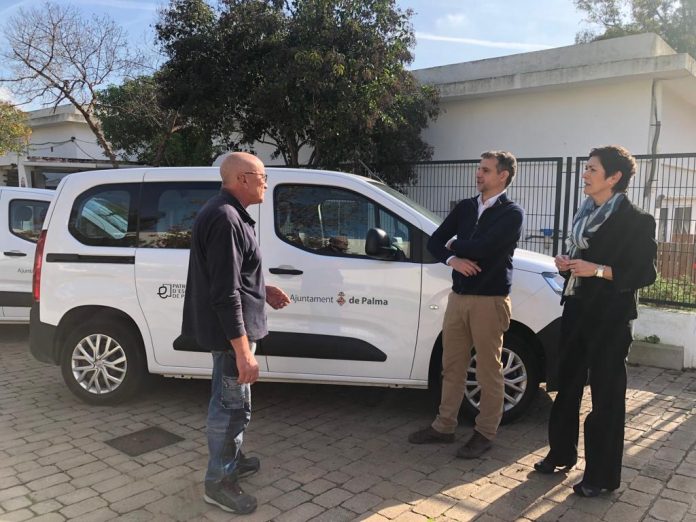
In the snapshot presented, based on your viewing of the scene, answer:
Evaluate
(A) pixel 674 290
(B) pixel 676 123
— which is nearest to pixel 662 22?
(B) pixel 676 123

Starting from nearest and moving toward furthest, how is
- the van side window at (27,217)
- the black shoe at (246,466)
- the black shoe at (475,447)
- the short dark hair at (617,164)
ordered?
the short dark hair at (617,164) < the black shoe at (246,466) < the black shoe at (475,447) < the van side window at (27,217)

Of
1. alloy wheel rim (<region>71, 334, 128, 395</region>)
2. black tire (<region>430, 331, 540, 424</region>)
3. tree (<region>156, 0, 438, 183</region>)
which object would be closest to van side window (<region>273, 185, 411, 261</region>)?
black tire (<region>430, 331, 540, 424</region>)

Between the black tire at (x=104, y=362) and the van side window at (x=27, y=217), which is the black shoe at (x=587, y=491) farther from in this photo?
the van side window at (x=27, y=217)

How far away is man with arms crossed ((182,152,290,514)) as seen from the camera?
2.70 metres

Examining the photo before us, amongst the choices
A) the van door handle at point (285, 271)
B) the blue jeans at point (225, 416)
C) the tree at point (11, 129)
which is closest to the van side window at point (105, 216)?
the van door handle at point (285, 271)

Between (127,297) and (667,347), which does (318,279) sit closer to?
(127,297)

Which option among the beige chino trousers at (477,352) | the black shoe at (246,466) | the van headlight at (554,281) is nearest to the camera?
the black shoe at (246,466)

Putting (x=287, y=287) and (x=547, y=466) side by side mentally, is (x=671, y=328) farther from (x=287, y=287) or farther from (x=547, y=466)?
(x=287, y=287)

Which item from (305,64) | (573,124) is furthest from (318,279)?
(573,124)

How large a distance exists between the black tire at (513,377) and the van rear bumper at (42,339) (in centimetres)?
314

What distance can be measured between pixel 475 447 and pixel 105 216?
11.3 feet

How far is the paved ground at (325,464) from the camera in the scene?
312cm

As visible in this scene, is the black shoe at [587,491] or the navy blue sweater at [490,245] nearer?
the black shoe at [587,491]

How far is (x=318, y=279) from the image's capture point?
422 centimetres
